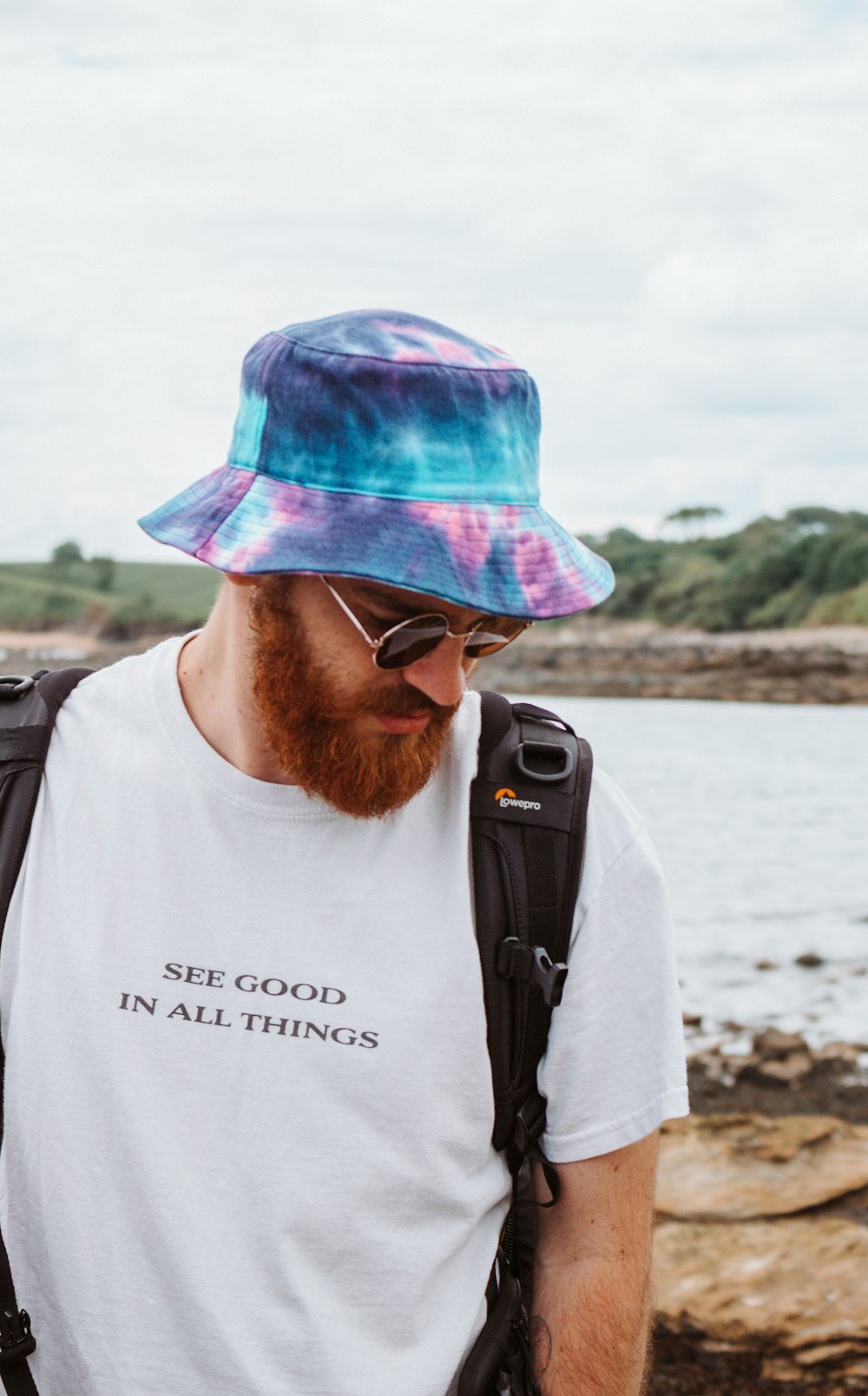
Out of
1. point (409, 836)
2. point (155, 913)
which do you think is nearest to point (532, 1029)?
point (409, 836)

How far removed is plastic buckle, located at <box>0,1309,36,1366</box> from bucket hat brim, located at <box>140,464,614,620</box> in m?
0.89

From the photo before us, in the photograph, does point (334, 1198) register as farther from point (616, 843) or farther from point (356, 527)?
point (356, 527)

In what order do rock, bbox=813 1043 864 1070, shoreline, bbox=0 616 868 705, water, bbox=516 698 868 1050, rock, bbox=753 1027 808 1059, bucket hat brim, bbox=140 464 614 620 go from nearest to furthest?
bucket hat brim, bbox=140 464 614 620
rock, bbox=813 1043 864 1070
rock, bbox=753 1027 808 1059
water, bbox=516 698 868 1050
shoreline, bbox=0 616 868 705

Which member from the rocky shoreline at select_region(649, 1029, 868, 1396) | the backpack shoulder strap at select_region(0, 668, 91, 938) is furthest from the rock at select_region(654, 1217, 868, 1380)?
the backpack shoulder strap at select_region(0, 668, 91, 938)

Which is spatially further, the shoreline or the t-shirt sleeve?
the shoreline

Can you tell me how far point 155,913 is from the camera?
1746 millimetres

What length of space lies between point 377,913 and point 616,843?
1.00ft

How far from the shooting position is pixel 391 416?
160 cm

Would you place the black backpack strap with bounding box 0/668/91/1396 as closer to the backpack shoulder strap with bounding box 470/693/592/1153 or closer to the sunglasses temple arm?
the sunglasses temple arm

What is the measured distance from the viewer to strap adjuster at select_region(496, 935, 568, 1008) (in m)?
1.69

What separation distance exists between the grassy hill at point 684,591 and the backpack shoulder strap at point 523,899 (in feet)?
121

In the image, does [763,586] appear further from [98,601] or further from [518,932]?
[518,932]

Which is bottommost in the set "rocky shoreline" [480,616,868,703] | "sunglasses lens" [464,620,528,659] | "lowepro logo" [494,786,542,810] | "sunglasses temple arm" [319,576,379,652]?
"rocky shoreline" [480,616,868,703]

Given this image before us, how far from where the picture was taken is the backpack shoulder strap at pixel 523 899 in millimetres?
1719
